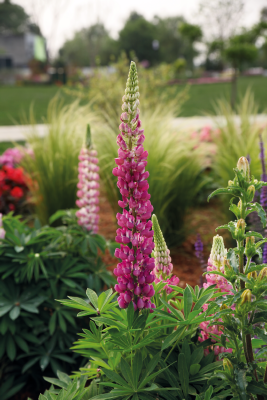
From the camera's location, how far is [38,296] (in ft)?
6.48

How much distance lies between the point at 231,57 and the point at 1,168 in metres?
8.69

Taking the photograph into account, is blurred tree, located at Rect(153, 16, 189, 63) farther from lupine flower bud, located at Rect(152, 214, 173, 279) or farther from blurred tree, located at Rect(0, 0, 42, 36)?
lupine flower bud, located at Rect(152, 214, 173, 279)

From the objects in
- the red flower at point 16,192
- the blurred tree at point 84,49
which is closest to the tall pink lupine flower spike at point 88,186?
the red flower at point 16,192

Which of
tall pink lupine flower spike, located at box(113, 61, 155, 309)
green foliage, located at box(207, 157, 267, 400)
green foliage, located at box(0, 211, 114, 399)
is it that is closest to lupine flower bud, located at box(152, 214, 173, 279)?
tall pink lupine flower spike, located at box(113, 61, 155, 309)

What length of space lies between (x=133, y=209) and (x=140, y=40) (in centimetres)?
5862

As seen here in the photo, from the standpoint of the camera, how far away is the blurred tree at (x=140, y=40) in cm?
5381

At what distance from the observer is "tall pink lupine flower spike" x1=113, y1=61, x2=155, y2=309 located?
98 cm

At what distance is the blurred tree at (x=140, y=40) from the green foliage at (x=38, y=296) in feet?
180

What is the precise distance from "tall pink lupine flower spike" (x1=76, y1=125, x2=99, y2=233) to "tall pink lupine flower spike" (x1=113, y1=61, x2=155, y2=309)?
4.32ft

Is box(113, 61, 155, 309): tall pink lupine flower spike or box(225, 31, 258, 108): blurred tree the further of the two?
box(225, 31, 258, 108): blurred tree

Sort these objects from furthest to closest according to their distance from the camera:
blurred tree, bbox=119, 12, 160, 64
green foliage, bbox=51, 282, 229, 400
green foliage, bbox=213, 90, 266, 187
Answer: blurred tree, bbox=119, 12, 160, 64 < green foliage, bbox=213, 90, 266, 187 < green foliage, bbox=51, 282, 229, 400

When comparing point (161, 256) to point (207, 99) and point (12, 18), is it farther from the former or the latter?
point (12, 18)

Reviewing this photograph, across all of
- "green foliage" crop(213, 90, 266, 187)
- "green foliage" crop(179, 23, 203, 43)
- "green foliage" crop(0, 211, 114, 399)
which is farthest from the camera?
"green foliage" crop(179, 23, 203, 43)

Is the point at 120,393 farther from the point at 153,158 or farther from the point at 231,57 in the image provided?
the point at 231,57
